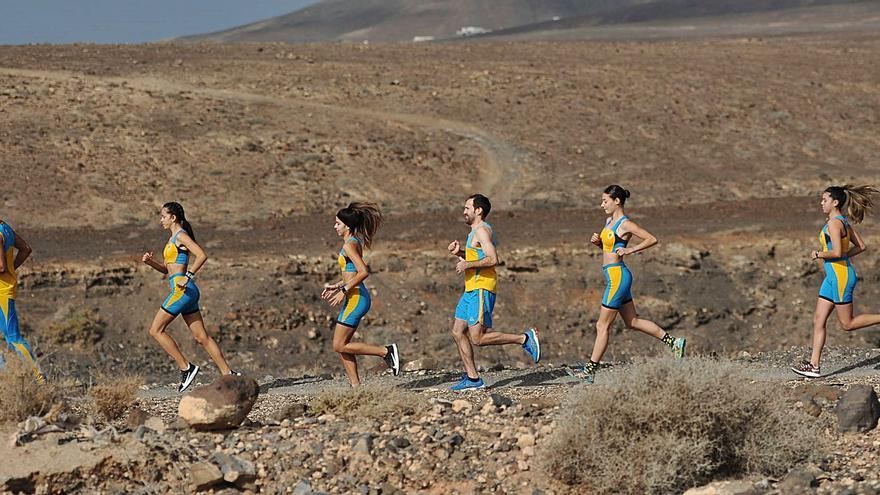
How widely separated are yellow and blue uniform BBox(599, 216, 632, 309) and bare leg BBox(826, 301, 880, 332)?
6.64ft

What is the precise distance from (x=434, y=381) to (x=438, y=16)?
121 metres

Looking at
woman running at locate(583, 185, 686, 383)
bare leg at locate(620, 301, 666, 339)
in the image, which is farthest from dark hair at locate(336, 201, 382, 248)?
bare leg at locate(620, 301, 666, 339)

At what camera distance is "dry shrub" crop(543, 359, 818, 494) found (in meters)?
8.22

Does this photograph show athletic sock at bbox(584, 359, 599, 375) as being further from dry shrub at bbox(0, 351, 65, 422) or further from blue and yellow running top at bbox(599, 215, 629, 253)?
dry shrub at bbox(0, 351, 65, 422)

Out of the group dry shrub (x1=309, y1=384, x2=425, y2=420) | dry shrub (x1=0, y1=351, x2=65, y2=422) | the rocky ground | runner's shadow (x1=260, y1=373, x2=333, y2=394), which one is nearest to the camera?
the rocky ground

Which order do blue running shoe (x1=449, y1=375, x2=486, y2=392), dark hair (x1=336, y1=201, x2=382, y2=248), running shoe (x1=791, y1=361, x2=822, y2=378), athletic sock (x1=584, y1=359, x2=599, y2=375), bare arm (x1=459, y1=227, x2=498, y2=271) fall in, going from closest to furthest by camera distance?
1. bare arm (x1=459, y1=227, x2=498, y2=271)
2. dark hair (x1=336, y1=201, x2=382, y2=248)
3. blue running shoe (x1=449, y1=375, x2=486, y2=392)
4. athletic sock (x1=584, y1=359, x2=599, y2=375)
5. running shoe (x1=791, y1=361, x2=822, y2=378)

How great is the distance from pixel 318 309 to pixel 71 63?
19.9 meters

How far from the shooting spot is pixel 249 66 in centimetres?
3734

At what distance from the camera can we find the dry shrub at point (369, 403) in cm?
966

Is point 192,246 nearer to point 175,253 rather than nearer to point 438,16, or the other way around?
point 175,253

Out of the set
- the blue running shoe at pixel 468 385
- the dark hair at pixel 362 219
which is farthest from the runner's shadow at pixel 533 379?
the dark hair at pixel 362 219

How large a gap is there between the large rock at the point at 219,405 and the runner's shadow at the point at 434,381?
2622mm

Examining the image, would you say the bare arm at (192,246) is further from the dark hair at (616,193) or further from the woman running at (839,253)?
the woman running at (839,253)

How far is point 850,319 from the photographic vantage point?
1175cm
